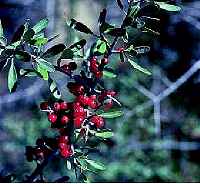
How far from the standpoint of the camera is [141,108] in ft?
10.00

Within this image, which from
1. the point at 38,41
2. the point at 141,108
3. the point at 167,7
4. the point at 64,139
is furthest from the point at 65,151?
the point at 141,108

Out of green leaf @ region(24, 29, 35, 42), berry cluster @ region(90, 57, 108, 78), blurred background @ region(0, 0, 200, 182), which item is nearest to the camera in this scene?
green leaf @ region(24, 29, 35, 42)

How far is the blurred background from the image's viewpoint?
2817mm

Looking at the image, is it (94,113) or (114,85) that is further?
(114,85)

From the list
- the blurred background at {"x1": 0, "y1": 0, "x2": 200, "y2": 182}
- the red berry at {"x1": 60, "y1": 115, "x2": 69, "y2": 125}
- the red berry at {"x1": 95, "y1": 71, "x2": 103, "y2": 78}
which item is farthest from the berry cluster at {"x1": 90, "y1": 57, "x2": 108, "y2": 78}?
Result: the blurred background at {"x1": 0, "y1": 0, "x2": 200, "y2": 182}

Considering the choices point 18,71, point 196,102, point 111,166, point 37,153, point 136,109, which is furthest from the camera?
point 196,102

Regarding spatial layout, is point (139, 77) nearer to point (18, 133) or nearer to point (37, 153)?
point (18, 133)

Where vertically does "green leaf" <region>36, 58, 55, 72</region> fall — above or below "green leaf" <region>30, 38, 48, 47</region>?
below

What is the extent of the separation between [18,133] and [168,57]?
1.09 meters

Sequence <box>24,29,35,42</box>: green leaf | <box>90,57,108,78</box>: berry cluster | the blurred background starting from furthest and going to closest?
the blurred background < <box>90,57,108,78</box>: berry cluster < <box>24,29,35,42</box>: green leaf

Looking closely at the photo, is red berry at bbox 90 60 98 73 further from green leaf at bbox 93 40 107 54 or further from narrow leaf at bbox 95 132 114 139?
narrow leaf at bbox 95 132 114 139

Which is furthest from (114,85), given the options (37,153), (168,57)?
(37,153)

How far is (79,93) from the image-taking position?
1.00 meters

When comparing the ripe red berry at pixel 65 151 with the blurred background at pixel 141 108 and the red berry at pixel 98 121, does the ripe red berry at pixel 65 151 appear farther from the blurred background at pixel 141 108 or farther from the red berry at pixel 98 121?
the blurred background at pixel 141 108
